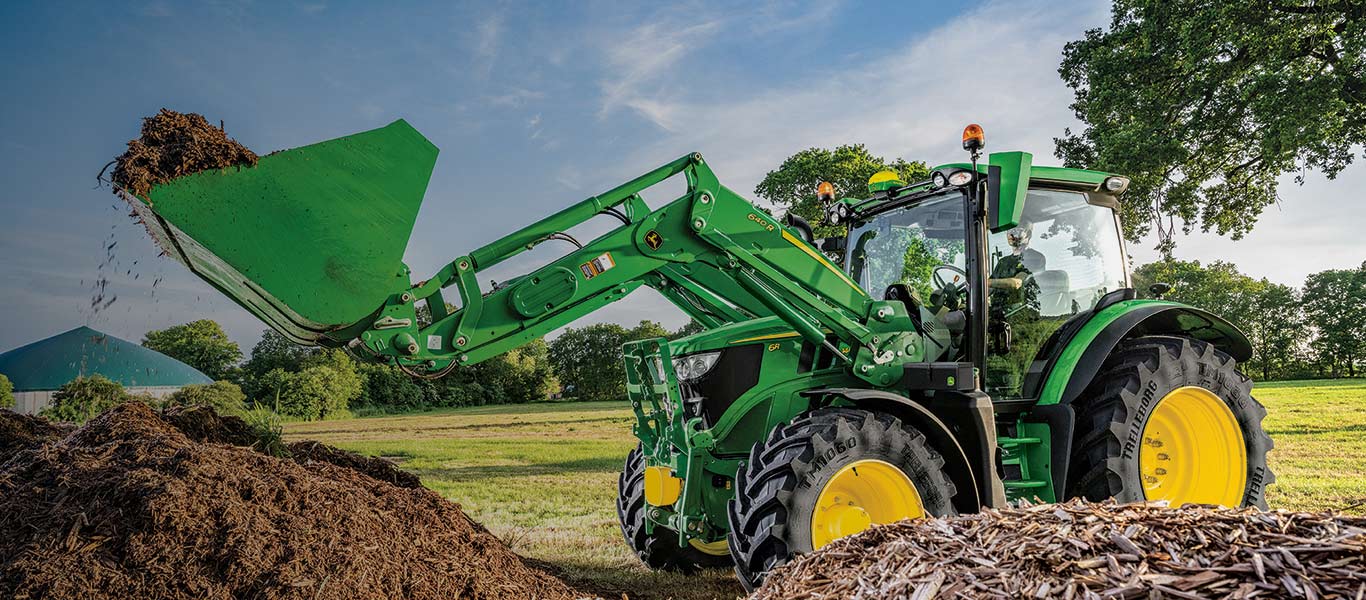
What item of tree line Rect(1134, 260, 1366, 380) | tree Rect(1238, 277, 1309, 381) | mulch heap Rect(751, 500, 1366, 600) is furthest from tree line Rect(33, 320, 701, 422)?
tree Rect(1238, 277, 1309, 381)

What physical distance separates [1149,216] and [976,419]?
42.3ft

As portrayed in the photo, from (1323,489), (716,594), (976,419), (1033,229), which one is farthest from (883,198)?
(1323,489)

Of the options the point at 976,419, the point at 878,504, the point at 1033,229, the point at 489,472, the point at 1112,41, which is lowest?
the point at 489,472

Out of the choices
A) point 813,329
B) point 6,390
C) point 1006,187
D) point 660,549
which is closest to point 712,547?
point 660,549

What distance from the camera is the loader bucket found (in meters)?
3.67

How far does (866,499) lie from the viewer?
4.48 meters

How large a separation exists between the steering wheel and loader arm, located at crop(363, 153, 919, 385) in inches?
16.4

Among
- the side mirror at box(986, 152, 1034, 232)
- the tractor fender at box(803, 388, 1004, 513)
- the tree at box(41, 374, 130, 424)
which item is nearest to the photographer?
the tractor fender at box(803, 388, 1004, 513)

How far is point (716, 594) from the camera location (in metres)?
5.19

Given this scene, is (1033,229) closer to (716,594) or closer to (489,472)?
(716,594)

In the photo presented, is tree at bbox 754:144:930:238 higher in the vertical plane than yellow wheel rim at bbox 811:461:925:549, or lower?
higher

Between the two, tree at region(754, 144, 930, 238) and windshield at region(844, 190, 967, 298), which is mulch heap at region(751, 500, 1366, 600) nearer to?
windshield at region(844, 190, 967, 298)

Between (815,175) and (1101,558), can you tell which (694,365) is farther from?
(815,175)

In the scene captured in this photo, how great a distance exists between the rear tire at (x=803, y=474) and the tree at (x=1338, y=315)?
1409 inches
